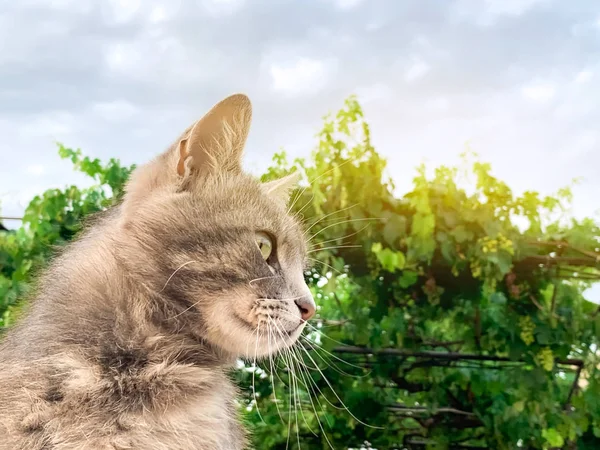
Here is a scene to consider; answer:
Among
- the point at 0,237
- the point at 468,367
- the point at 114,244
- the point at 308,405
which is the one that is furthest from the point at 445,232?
the point at 0,237

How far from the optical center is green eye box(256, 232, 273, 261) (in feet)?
3.10

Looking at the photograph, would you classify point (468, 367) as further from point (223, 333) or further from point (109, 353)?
point (109, 353)

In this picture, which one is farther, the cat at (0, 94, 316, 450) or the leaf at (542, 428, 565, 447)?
the leaf at (542, 428, 565, 447)

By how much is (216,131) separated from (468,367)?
1.31 meters

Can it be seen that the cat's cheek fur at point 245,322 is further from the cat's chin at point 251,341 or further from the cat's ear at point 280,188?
the cat's ear at point 280,188

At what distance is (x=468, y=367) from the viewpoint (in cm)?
191

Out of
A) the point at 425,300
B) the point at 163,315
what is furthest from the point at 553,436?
the point at 163,315

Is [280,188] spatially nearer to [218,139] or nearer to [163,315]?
[218,139]

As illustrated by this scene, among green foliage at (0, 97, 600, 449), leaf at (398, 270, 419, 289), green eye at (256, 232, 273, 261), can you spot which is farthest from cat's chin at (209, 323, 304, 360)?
leaf at (398, 270, 419, 289)

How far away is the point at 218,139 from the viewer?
98 cm

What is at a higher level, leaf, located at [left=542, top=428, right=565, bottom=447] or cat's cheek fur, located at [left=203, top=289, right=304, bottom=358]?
cat's cheek fur, located at [left=203, top=289, right=304, bottom=358]

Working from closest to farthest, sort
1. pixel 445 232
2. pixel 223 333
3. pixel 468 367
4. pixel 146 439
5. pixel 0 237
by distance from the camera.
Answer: pixel 146 439 < pixel 223 333 < pixel 445 232 < pixel 0 237 < pixel 468 367

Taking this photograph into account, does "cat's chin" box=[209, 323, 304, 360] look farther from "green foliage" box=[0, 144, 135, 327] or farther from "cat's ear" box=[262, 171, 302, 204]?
"green foliage" box=[0, 144, 135, 327]

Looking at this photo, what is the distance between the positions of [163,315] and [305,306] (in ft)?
0.75
